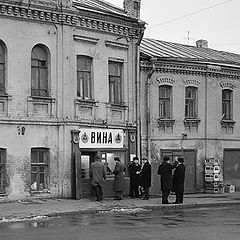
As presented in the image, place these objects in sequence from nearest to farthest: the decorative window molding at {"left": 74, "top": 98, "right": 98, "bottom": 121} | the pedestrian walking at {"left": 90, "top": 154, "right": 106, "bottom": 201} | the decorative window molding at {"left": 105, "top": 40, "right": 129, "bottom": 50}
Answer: the pedestrian walking at {"left": 90, "top": 154, "right": 106, "bottom": 201}, the decorative window molding at {"left": 74, "top": 98, "right": 98, "bottom": 121}, the decorative window molding at {"left": 105, "top": 40, "right": 129, "bottom": 50}

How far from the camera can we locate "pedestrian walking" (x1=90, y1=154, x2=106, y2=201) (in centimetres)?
2136

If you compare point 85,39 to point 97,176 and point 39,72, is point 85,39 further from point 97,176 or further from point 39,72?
point 97,176

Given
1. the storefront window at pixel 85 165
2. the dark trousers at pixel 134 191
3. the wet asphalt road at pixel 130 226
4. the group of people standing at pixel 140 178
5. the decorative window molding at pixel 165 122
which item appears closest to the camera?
the wet asphalt road at pixel 130 226

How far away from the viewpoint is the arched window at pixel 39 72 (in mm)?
21453

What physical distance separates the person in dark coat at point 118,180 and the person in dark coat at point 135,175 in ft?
1.77

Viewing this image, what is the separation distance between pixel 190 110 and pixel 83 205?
950 centimetres

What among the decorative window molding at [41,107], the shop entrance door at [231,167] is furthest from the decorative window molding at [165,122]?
the decorative window molding at [41,107]

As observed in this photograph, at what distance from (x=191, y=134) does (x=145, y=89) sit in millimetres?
3415

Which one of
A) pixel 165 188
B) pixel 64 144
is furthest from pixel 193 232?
pixel 64 144

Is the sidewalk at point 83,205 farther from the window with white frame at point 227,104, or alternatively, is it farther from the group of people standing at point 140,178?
the window with white frame at point 227,104

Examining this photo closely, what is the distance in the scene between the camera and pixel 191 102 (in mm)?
27547

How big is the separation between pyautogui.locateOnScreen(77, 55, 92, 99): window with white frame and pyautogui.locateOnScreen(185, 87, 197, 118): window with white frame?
5953 millimetres

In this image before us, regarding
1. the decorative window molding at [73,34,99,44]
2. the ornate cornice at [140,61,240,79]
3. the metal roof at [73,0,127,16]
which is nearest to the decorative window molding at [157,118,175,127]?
the ornate cornice at [140,61,240,79]

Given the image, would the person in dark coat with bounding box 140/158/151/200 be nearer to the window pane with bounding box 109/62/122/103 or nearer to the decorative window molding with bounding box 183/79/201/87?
the window pane with bounding box 109/62/122/103
